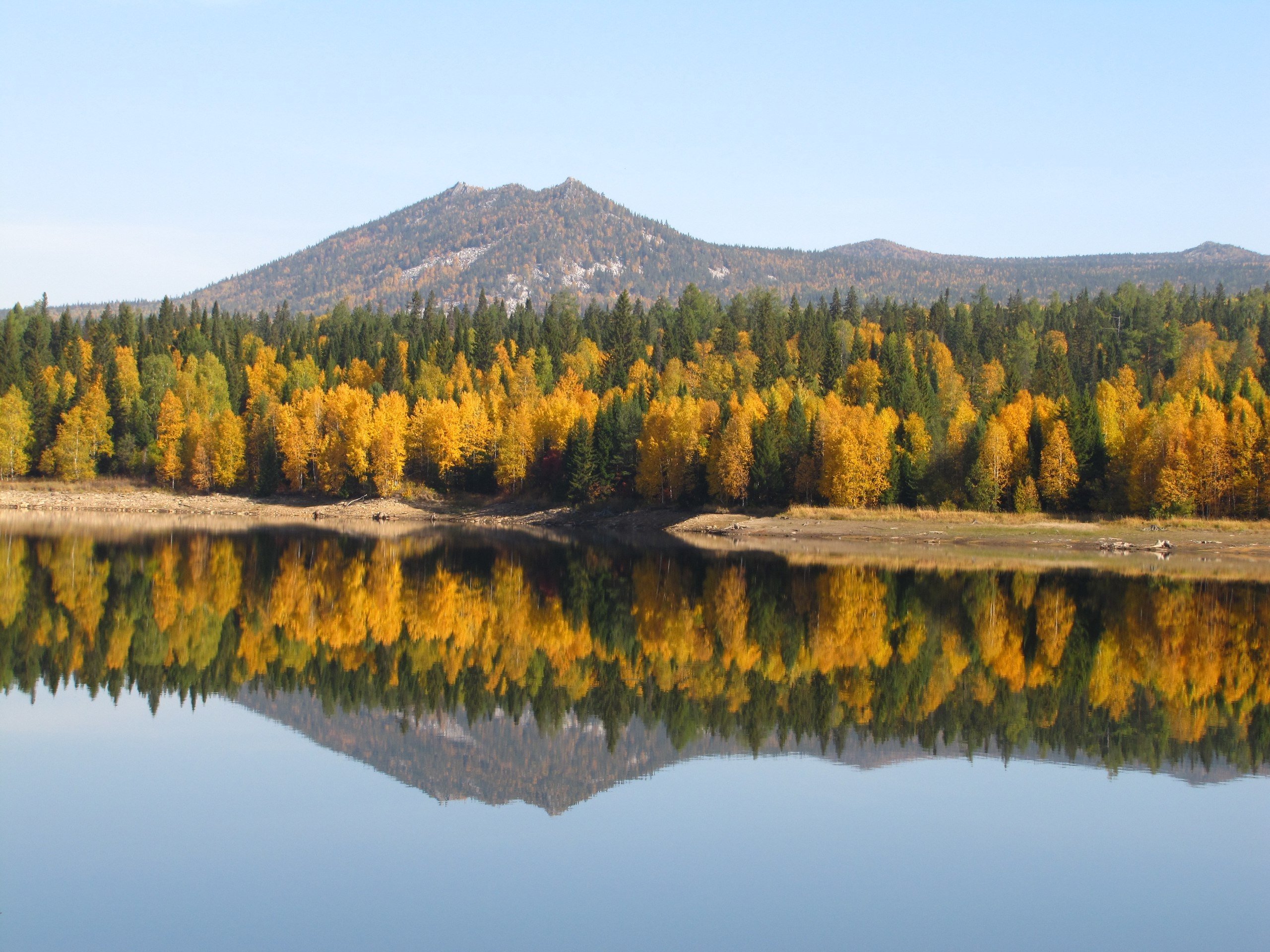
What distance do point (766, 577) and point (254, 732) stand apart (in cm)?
3151

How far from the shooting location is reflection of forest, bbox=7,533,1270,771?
24.5 meters

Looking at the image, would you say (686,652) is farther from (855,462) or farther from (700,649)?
(855,462)

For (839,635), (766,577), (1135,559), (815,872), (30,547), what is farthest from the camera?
(1135,559)

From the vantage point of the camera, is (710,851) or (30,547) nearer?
(710,851)

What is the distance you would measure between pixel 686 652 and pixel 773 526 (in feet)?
161

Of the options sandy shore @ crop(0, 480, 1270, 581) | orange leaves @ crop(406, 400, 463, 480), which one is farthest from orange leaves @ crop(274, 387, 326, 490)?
orange leaves @ crop(406, 400, 463, 480)

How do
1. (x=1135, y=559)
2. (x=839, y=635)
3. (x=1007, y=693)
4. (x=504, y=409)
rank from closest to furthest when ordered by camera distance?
(x=1007, y=693), (x=839, y=635), (x=1135, y=559), (x=504, y=409)

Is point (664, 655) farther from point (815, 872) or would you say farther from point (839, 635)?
point (815, 872)

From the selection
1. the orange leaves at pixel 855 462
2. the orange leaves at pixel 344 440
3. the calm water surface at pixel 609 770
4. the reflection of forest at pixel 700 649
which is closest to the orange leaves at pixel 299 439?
the orange leaves at pixel 344 440

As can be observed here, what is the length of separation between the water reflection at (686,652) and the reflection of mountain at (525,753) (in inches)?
7.2

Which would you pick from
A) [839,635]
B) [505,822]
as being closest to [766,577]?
[839,635]

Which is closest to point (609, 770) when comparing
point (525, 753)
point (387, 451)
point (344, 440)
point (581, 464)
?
point (525, 753)

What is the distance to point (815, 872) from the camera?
629 inches

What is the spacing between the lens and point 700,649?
3266 cm
